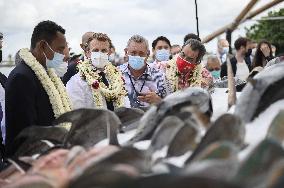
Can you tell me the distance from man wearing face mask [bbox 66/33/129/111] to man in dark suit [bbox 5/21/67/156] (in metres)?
0.58

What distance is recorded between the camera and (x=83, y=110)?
2.03m

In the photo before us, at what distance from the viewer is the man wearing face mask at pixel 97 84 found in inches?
201

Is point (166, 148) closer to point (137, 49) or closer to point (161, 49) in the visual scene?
point (137, 49)

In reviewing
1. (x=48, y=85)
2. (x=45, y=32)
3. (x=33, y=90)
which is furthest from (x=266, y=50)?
(x=33, y=90)

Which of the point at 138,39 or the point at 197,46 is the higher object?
the point at 138,39

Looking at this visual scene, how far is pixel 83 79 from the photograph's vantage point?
5176 mm

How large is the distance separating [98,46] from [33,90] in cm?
164

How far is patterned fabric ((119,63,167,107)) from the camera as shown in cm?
566

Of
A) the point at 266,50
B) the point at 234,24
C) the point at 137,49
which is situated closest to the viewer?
the point at 234,24

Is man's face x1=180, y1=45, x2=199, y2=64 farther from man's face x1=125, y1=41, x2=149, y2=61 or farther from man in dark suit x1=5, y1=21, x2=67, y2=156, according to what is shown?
man in dark suit x1=5, y1=21, x2=67, y2=156

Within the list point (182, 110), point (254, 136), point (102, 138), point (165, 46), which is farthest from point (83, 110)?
point (165, 46)

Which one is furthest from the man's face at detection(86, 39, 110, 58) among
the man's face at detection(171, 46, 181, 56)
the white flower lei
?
the man's face at detection(171, 46, 181, 56)

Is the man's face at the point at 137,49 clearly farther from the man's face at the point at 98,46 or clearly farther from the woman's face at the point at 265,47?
the woman's face at the point at 265,47

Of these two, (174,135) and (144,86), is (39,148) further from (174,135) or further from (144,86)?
(144,86)
